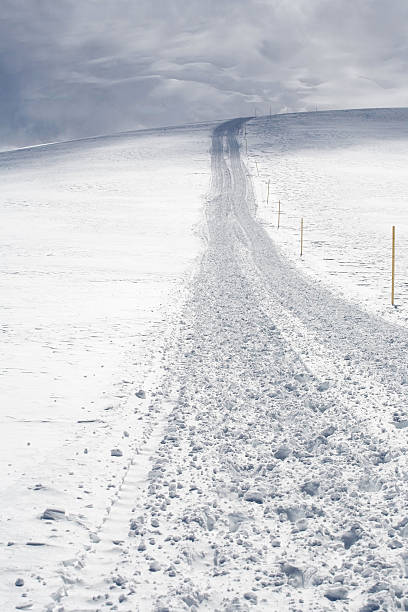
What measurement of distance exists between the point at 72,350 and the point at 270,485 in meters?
5.07

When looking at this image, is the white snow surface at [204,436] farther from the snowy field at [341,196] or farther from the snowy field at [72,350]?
the snowy field at [341,196]

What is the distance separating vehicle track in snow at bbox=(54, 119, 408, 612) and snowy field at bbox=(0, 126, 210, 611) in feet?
1.43

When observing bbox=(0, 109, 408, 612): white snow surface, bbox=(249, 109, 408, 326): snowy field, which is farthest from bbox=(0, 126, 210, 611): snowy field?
bbox=(249, 109, 408, 326): snowy field

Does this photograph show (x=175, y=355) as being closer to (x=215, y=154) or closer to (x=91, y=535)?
(x=91, y=535)

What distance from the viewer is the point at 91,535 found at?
3807 mm

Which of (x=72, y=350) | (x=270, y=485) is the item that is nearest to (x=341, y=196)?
(x=72, y=350)

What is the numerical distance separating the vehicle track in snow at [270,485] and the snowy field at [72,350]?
0.44 m

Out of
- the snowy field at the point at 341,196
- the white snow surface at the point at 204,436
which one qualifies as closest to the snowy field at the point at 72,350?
the white snow surface at the point at 204,436

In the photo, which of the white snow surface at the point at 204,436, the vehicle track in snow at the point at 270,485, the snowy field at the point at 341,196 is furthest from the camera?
the snowy field at the point at 341,196

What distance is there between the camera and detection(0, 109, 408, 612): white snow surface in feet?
11.1

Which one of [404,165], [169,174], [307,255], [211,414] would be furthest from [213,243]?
[404,165]

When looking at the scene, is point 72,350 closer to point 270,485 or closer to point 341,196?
point 270,485

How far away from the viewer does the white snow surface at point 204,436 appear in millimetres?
3398

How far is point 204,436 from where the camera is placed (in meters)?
5.31
